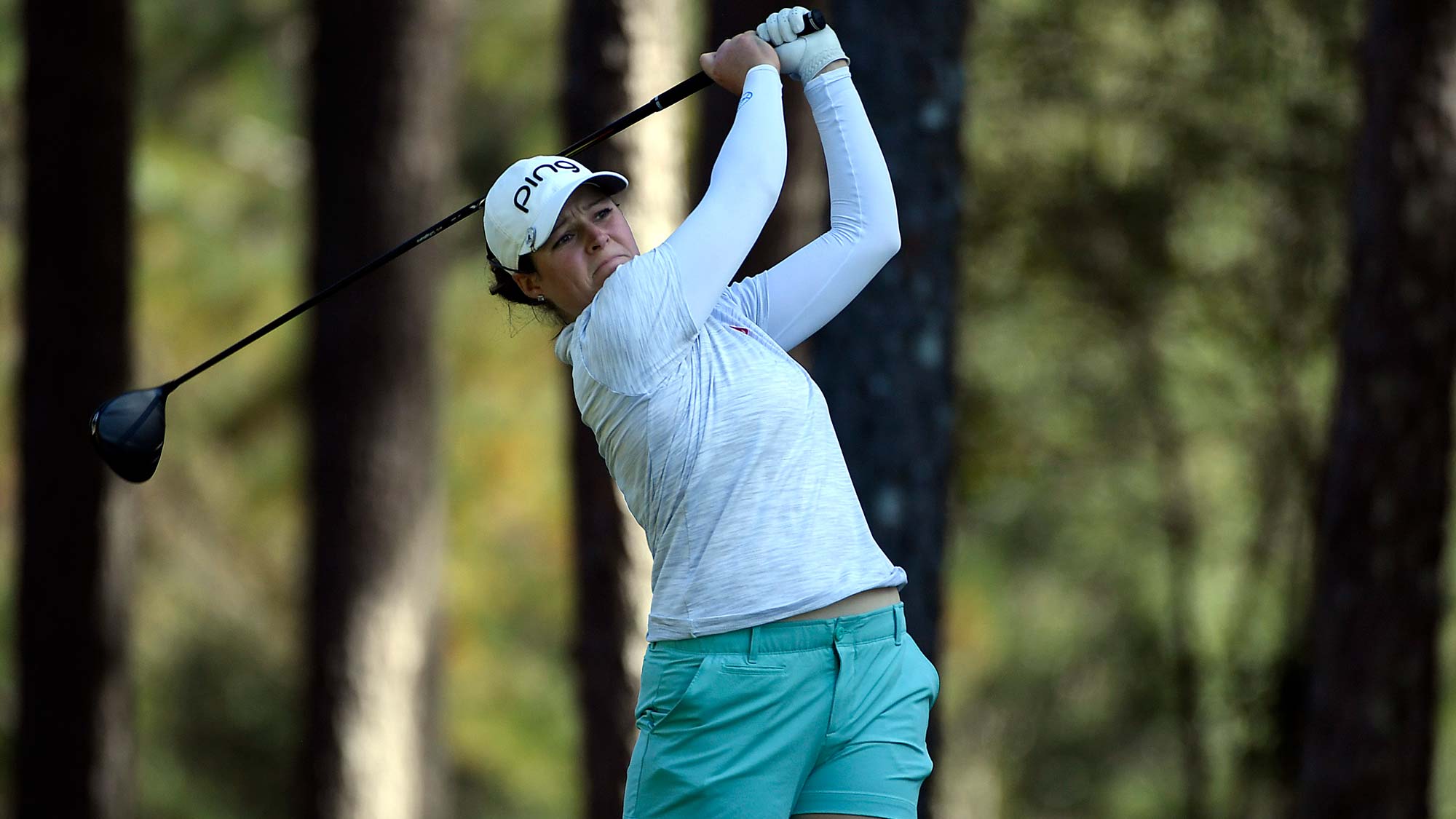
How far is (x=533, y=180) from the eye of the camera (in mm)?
2414

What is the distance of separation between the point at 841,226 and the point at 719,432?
49 cm

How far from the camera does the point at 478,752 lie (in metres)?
12.7

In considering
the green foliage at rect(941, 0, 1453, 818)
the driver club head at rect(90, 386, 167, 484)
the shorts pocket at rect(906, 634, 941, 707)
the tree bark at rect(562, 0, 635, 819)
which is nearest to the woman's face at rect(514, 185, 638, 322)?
the shorts pocket at rect(906, 634, 941, 707)

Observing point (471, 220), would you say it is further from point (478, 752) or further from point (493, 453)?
point (478, 752)

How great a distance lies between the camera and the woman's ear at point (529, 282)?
2.50 metres

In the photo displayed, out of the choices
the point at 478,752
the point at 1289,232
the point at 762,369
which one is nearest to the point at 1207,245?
the point at 1289,232

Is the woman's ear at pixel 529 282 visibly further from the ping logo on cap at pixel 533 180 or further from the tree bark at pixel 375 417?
the tree bark at pixel 375 417

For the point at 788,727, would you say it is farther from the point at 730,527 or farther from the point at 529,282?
the point at 529,282

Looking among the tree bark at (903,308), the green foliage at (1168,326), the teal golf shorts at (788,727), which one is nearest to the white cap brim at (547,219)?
the teal golf shorts at (788,727)

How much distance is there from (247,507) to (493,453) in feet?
6.12

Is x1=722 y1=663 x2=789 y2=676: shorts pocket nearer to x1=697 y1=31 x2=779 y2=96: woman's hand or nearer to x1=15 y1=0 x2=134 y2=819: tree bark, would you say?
x1=697 y1=31 x2=779 y2=96: woman's hand

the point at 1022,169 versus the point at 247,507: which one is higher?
the point at 1022,169

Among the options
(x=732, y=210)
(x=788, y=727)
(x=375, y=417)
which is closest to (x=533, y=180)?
(x=732, y=210)

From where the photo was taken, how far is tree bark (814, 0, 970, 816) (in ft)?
12.9
